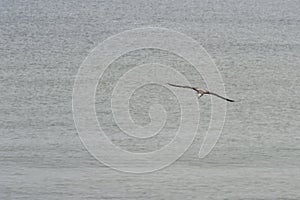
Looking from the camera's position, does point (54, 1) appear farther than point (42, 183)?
Yes

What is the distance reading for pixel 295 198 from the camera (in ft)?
4.07

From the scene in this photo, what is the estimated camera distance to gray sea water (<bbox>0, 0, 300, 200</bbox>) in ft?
3.98

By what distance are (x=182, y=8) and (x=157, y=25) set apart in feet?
0.23

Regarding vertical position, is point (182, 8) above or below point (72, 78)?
above

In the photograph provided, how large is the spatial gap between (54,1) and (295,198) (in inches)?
27.2

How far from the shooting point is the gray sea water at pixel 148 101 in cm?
121

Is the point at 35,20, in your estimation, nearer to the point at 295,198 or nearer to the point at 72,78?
the point at 72,78

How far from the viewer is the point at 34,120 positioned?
→ 1.24 metres

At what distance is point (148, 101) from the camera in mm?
1254

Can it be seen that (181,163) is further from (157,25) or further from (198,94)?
(157,25)

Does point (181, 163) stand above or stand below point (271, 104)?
below

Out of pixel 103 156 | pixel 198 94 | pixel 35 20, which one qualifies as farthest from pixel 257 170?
pixel 35 20

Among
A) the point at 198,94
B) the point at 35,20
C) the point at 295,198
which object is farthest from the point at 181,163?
the point at 35,20

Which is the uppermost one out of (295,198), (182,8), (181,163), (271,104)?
(182,8)
